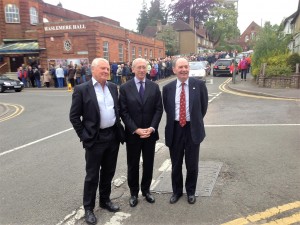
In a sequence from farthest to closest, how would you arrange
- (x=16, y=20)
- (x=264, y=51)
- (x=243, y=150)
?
(x=16, y=20) → (x=264, y=51) → (x=243, y=150)

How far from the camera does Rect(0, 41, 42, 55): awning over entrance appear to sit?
29.6 metres

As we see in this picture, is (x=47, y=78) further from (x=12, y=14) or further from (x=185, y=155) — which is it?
(x=185, y=155)

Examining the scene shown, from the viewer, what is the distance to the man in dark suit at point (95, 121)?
3898 mm

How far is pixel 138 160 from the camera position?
14.5ft

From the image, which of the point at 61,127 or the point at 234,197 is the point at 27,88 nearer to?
the point at 61,127

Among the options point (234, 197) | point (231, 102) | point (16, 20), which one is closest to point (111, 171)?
point (234, 197)

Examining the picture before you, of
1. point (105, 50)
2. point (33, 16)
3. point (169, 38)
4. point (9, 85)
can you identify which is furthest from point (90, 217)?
point (169, 38)

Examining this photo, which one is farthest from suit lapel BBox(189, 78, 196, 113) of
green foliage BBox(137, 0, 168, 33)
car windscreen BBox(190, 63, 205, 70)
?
green foliage BBox(137, 0, 168, 33)

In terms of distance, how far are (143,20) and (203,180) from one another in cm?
9885

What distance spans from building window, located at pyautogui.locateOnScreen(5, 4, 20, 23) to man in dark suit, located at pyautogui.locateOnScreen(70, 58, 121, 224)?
35671mm

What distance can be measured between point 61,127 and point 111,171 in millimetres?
6213

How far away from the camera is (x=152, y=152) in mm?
4395

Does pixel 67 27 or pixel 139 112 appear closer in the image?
pixel 139 112

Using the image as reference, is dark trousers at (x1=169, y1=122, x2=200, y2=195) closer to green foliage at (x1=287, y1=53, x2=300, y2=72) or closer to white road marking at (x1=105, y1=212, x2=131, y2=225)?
white road marking at (x1=105, y1=212, x2=131, y2=225)
